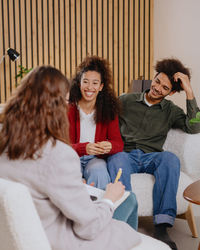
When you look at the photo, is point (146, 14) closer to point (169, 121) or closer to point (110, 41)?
point (110, 41)

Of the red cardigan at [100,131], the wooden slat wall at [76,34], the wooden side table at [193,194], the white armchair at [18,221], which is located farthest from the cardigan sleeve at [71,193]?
the wooden slat wall at [76,34]

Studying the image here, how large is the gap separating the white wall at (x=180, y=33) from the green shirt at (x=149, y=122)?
2185 mm

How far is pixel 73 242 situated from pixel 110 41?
18.9 feet

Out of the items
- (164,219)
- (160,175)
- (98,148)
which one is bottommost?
(164,219)

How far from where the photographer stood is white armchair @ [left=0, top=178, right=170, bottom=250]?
2.80ft

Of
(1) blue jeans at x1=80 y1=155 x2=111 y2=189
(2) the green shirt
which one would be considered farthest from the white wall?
(1) blue jeans at x1=80 y1=155 x2=111 y2=189

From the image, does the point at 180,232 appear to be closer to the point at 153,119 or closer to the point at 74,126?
the point at 153,119

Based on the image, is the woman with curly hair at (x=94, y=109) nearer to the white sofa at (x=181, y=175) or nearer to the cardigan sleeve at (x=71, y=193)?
the white sofa at (x=181, y=175)

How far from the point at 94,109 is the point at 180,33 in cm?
340

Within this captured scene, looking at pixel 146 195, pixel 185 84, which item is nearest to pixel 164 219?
pixel 146 195

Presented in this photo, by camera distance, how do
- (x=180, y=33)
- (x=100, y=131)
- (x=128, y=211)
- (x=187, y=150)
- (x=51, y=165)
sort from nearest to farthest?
(x=51, y=165) → (x=128, y=211) → (x=100, y=131) → (x=187, y=150) → (x=180, y=33)

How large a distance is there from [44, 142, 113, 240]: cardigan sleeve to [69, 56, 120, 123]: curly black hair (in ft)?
4.54

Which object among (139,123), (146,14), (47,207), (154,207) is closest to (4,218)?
(47,207)

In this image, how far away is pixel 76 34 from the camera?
635 cm
